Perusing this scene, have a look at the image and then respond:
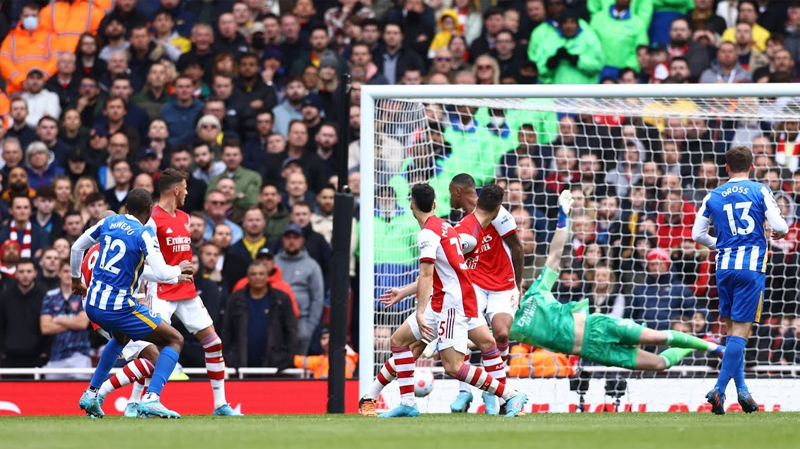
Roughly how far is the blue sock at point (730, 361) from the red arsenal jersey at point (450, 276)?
1.97m

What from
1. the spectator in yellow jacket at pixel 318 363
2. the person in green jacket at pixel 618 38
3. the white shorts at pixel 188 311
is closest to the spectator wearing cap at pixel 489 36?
the person in green jacket at pixel 618 38

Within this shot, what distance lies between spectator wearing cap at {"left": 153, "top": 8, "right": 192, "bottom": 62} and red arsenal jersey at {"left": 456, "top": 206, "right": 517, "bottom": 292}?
6658 millimetres

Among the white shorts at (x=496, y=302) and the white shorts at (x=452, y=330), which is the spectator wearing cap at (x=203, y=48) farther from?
the white shorts at (x=452, y=330)

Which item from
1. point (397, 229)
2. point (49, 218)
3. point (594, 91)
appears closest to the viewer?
point (594, 91)

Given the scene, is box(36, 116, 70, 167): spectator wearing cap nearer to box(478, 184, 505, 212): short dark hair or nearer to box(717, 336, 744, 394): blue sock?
box(478, 184, 505, 212): short dark hair

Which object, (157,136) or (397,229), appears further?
(157,136)

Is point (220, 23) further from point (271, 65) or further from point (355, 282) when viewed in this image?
point (355, 282)

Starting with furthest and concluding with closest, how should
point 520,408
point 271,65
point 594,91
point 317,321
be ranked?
point 271,65
point 317,321
point 594,91
point 520,408

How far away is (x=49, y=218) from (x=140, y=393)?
4.15 meters

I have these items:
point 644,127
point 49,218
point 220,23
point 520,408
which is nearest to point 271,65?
point 220,23

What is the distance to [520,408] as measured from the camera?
33.2 feet

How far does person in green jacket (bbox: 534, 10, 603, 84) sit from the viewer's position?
50.2 feet

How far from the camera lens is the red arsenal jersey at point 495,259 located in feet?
35.4


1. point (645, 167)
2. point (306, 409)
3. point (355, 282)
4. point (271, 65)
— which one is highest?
point (271, 65)
